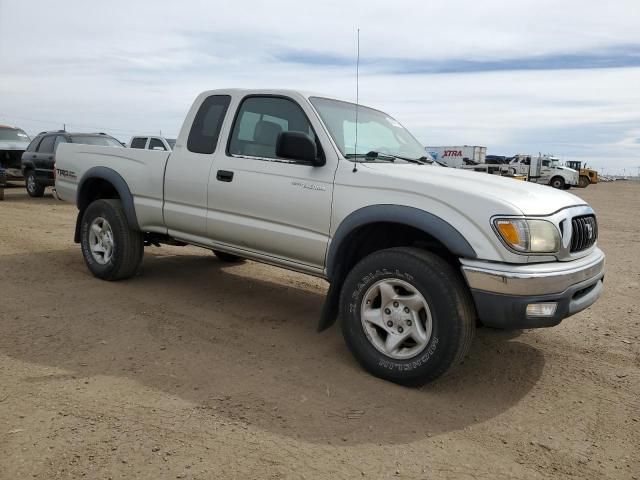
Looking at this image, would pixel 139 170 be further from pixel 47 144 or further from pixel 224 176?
pixel 47 144

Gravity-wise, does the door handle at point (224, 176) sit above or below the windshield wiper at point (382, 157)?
below

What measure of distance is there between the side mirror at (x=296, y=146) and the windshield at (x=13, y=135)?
16587 mm

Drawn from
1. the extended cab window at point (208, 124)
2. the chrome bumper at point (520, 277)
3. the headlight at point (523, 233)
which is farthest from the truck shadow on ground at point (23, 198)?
the headlight at point (523, 233)

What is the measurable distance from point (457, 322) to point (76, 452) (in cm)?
217

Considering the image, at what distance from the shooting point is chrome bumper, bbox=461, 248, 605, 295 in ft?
10.3

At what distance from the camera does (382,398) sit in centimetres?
338

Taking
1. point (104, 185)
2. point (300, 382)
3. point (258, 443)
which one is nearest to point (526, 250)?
point (300, 382)

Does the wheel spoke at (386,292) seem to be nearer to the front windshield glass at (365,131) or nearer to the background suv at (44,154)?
the front windshield glass at (365,131)

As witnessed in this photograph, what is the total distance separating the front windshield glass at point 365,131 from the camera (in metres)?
4.23

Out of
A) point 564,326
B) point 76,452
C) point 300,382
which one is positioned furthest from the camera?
point 564,326

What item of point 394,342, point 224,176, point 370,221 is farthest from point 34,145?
point 394,342

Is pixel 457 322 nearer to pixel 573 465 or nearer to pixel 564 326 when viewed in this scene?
pixel 573 465

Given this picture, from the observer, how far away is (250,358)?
3930 mm

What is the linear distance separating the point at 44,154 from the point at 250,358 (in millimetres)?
12862
